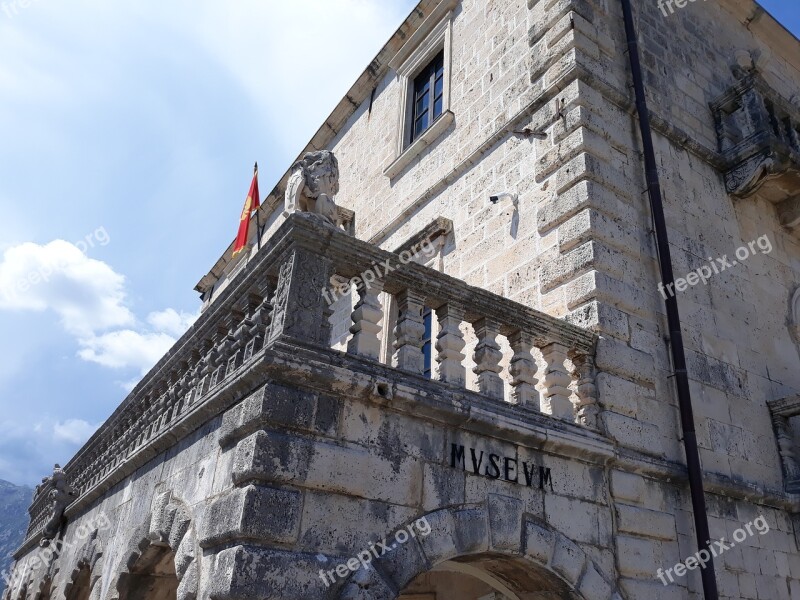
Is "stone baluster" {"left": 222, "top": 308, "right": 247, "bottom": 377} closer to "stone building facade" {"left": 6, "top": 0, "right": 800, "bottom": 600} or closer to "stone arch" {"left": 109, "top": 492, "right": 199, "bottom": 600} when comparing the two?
"stone building facade" {"left": 6, "top": 0, "right": 800, "bottom": 600}

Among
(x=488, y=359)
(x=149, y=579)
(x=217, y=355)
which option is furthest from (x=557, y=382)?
(x=149, y=579)

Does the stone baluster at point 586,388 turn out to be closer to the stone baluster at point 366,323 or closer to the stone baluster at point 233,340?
the stone baluster at point 366,323

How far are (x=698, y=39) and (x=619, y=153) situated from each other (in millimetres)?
3504

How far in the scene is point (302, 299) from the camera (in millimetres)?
3822

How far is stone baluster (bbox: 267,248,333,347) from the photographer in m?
3.73

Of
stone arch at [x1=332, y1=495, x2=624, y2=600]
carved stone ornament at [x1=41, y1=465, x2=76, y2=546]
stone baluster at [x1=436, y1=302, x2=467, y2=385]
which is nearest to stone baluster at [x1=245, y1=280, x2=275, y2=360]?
stone baluster at [x1=436, y1=302, x2=467, y2=385]

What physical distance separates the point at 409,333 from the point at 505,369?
200 cm

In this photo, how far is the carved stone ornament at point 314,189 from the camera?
5000 millimetres

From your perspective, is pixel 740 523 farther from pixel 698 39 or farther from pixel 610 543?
pixel 698 39

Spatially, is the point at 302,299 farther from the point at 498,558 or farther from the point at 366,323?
the point at 498,558

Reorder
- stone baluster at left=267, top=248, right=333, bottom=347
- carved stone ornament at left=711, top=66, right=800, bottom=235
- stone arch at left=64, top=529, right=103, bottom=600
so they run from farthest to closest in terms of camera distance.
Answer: carved stone ornament at left=711, top=66, right=800, bottom=235 < stone arch at left=64, top=529, right=103, bottom=600 < stone baluster at left=267, top=248, right=333, bottom=347

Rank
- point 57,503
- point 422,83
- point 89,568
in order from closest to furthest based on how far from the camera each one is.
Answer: point 89,568, point 57,503, point 422,83

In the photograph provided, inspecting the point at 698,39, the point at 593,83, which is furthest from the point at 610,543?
the point at 698,39

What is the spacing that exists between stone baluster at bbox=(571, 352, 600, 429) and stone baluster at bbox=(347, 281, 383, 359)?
1920 millimetres
